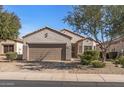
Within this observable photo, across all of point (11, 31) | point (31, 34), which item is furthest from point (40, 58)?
point (11, 31)

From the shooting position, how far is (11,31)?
3089 cm

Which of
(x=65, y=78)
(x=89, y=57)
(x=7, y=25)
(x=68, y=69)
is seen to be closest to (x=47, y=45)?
(x=7, y=25)

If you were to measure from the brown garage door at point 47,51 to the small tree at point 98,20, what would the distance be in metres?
11.4

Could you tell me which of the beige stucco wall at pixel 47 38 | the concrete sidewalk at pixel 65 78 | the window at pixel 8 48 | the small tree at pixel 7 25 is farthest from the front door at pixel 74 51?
the concrete sidewalk at pixel 65 78

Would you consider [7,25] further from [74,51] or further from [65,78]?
[74,51]

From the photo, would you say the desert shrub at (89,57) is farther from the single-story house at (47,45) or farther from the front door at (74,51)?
the front door at (74,51)

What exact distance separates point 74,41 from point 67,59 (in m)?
10.4

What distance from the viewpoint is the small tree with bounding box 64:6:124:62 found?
25.0m

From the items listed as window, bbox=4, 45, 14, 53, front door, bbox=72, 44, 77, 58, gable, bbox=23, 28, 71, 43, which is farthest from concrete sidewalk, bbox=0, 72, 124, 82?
window, bbox=4, 45, 14, 53

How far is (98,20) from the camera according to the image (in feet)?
83.7

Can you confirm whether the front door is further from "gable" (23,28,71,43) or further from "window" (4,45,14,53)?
"window" (4,45,14,53)

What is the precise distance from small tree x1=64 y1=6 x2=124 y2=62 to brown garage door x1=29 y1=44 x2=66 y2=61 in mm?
11386

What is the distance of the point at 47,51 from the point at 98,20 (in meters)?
13.7

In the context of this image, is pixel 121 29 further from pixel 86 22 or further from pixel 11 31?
pixel 11 31
